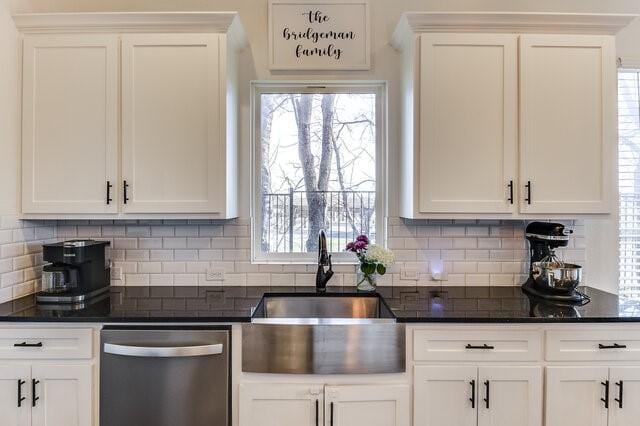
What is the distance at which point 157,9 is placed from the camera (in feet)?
7.93

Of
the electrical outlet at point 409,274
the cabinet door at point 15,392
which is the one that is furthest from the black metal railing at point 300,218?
the cabinet door at point 15,392

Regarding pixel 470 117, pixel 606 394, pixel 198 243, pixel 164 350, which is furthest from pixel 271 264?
pixel 606 394

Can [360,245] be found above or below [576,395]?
above

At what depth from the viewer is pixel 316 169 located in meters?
2.54

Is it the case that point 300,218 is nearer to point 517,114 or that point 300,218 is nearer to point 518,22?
point 517,114

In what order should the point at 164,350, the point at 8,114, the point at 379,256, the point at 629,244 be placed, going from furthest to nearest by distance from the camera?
the point at 629,244 < the point at 379,256 < the point at 8,114 < the point at 164,350

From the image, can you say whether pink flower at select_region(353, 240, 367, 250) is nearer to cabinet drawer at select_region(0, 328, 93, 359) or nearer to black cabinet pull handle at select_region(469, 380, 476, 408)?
black cabinet pull handle at select_region(469, 380, 476, 408)

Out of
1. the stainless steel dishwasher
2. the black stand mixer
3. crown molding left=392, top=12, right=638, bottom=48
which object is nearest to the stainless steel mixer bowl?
the black stand mixer

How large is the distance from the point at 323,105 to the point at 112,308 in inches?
63.0

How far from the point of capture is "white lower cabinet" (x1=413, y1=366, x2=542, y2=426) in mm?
1746

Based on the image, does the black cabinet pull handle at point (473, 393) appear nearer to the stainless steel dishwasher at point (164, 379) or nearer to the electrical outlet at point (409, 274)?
the electrical outlet at point (409, 274)

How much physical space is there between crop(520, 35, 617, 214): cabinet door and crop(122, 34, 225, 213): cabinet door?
5.10ft

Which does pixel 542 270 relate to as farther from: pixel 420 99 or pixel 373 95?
pixel 373 95

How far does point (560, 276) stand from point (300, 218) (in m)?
1.43
